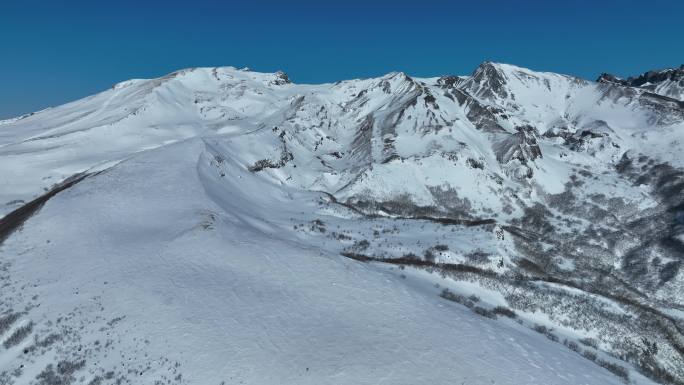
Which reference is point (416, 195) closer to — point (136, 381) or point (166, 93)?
point (166, 93)

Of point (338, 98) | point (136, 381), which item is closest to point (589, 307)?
point (136, 381)

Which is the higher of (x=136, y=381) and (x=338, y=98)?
(x=338, y=98)

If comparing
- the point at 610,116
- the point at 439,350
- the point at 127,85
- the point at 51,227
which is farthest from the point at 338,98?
the point at 439,350

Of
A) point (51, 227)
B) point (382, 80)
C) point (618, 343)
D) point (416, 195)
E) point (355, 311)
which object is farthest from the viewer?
point (382, 80)

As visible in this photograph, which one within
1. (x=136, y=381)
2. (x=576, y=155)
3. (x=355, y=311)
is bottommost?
(x=136, y=381)

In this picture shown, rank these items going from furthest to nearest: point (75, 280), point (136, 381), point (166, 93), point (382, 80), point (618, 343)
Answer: point (382, 80), point (166, 93), point (618, 343), point (75, 280), point (136, 381)

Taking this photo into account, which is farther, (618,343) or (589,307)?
(589,307)
